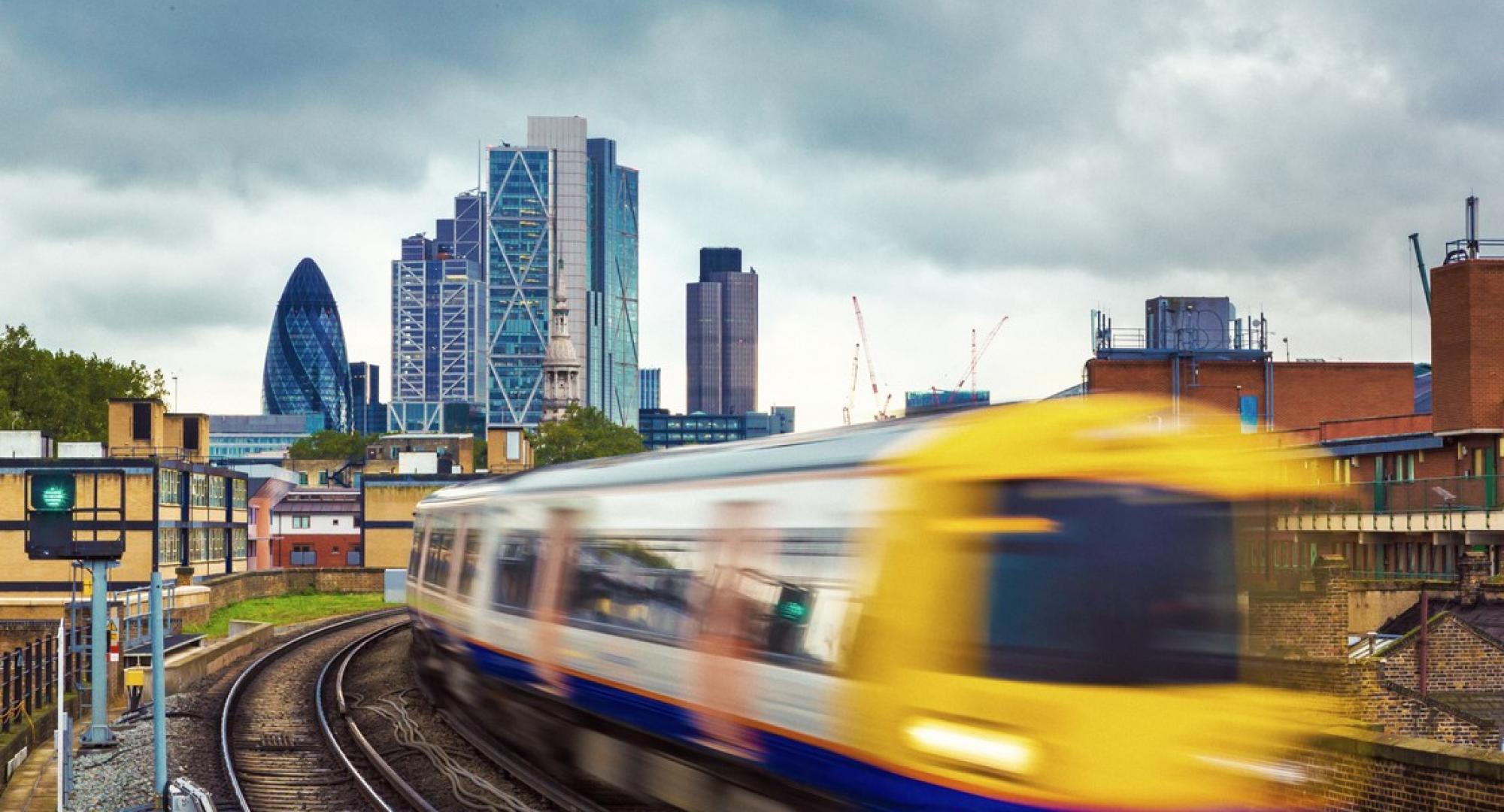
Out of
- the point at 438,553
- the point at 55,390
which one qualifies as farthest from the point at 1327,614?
the point at 55,390

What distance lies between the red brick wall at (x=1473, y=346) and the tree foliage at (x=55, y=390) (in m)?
77.9

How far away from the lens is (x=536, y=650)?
16391mm

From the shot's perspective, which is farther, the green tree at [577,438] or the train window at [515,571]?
the green tree at [577,438]

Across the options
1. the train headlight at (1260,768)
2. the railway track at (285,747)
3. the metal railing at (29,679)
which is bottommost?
the railway track at (285,747)

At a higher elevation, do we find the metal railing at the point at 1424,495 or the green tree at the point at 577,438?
the green tree at the point at 577,438

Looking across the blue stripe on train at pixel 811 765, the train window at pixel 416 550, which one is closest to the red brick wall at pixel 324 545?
the train window at pixel 416 550

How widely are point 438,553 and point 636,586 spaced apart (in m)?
9.50

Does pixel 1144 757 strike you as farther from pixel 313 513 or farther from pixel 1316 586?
pixel 313 513

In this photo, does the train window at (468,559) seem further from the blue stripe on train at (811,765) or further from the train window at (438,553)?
the blue stripe on train at (811,765)

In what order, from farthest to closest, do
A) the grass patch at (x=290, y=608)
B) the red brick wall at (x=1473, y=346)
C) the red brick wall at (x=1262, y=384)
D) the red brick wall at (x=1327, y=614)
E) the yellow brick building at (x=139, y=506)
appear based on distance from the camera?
the red brick wall at (x=1262, y=384) < the yellow brick building at (x=139, y=506) < the grass patch at (x=290, y=608) < the red brick wall at (x=1473, y=346) < the red brick wall at (x=1327, y=614)

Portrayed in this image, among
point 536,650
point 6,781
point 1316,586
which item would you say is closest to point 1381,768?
point 1316,586

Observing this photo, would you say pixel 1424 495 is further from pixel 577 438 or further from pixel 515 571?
Result: pixel 577 438

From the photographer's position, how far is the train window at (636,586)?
42.1ft

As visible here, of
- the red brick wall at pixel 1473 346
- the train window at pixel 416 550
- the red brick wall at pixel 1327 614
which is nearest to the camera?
the red brick wall at pixel 1327 614
